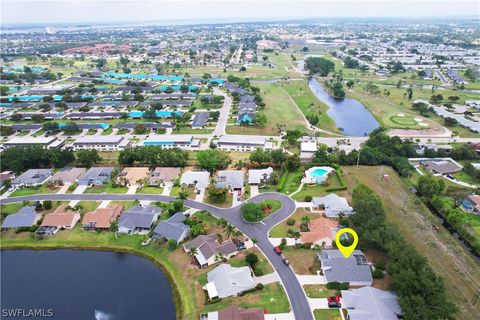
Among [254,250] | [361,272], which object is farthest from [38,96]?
[361,272]

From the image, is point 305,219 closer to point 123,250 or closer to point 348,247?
point 348,247

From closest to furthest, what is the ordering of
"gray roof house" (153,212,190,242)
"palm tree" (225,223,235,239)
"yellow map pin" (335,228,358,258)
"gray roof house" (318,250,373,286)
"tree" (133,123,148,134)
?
1. "gray roof house" (318,250,373,286)
2. "yellow map pin" (335,228,358,258)
3. "palm tree" (225,223,235,239)
4. "gray roof house" (153,212,190,242)
5. "tree" (133,123,148,134)

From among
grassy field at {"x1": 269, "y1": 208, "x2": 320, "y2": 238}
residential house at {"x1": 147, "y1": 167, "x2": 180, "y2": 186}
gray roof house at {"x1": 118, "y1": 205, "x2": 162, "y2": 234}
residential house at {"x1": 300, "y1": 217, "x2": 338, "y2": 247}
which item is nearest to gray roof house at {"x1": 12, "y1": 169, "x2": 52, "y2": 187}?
residential house at {"x1": 147, "y1": 167, "x2": 180, "y2": 186}

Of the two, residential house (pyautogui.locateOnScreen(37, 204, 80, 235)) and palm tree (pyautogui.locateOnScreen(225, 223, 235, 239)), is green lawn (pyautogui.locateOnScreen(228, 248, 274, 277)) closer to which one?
palm tree (pyautogui.locateOnScreen(225, 223, 235, 239))

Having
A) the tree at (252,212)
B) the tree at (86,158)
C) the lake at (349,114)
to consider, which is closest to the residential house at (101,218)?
the tree at (86,158)

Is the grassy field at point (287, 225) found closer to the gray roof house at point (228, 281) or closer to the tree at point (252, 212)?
the tree at point (252, 212)

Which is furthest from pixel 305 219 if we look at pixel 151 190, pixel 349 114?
pixel 349 114
